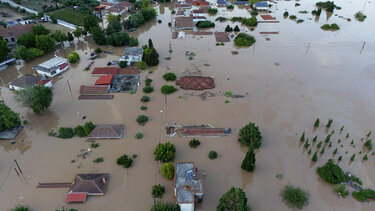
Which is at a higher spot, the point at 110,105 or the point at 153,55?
the point at 153,55

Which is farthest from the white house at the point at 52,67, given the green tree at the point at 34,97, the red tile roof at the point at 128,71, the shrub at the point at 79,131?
the shrub at the point at 79,131

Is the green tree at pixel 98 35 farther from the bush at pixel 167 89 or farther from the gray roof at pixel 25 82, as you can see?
the bush at pixel 167 89

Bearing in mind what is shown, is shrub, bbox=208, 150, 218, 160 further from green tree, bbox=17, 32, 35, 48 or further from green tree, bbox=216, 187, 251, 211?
green tree, bbox=17, 32, 35, 48

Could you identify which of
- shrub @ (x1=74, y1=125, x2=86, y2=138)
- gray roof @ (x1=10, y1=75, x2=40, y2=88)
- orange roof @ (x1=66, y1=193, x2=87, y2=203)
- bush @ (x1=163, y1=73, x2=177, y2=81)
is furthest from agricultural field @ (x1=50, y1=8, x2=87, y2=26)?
orange roof @ (x1=66, y1=193, x2=87, y2=203)

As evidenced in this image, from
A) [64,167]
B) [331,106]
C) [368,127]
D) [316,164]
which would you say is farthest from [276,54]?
[64,167]

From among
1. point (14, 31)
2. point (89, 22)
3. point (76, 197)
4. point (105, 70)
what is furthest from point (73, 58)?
point (76, 197)

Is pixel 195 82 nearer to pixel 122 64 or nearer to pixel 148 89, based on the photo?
pixel 148 89

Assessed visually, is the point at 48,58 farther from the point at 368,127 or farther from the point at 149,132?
the point at 368,127
